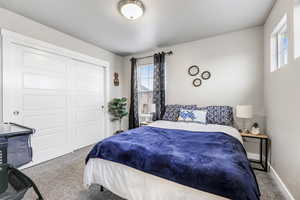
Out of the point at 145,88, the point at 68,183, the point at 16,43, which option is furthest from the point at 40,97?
the point at 145,88

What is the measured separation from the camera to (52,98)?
2.88 metres

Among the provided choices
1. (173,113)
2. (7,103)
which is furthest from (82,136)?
(173,113)

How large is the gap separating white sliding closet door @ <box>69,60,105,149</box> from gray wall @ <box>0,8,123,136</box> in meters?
0.33

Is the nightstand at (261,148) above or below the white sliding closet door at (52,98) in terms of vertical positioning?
below

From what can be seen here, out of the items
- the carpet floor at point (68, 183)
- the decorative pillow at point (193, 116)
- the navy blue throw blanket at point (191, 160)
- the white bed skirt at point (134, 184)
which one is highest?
the decorative pillow at point (193, 116)

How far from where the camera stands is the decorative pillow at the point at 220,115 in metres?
2.75

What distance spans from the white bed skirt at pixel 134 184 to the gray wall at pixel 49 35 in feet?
8.13

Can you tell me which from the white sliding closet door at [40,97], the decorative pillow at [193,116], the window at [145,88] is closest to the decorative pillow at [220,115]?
the decorative pillow at [193,116]

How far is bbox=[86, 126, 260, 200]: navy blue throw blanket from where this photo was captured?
1.03m

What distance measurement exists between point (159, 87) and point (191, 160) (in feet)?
8.61

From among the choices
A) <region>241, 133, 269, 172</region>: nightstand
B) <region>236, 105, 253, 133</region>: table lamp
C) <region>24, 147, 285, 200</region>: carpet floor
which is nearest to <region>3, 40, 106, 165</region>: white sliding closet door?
<region>24, 147, 285, 200</region>: carpet floor

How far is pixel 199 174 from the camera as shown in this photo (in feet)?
3.69

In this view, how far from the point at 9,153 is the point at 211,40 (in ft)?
12.0

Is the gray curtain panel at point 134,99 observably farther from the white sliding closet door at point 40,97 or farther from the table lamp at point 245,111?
the table lamp at point 245,111
